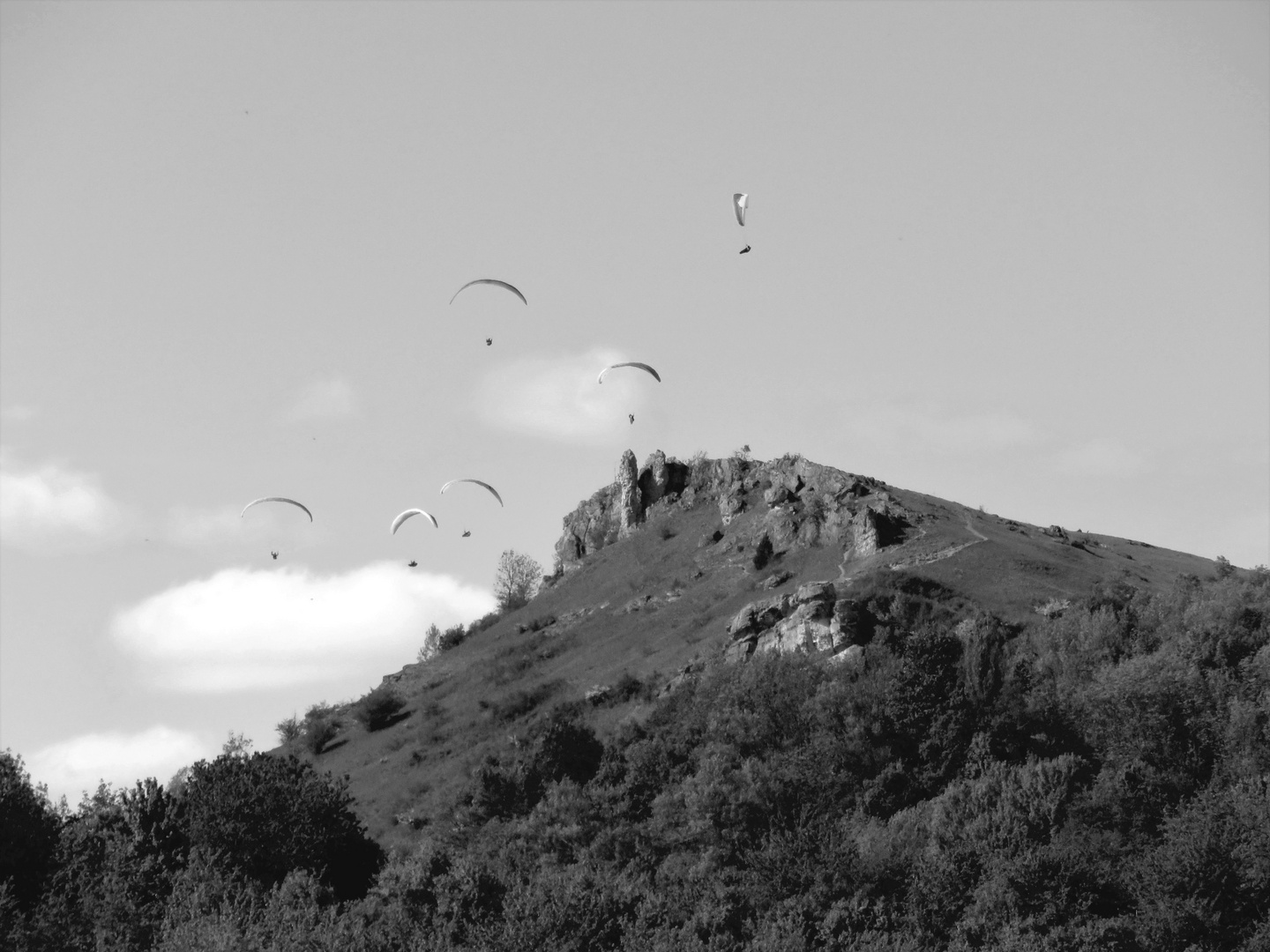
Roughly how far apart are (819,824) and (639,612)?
210 ft

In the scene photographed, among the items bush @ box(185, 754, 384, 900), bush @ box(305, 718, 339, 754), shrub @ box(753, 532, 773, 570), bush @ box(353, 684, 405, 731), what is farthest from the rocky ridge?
bush @ box(185, 754, 384, 900)

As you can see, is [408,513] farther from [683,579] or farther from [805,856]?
[683,579]

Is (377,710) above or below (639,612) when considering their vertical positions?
below

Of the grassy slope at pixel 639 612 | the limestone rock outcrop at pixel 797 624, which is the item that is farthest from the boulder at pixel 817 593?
the grassy slope at pixel 639 612

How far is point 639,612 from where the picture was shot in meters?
144

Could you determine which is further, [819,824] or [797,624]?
[797,624]

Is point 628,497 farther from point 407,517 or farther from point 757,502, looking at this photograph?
point 407,517

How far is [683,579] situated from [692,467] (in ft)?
Answer: 78.5

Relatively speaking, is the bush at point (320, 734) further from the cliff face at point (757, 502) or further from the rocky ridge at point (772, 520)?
the cliff face at point (757, 502)

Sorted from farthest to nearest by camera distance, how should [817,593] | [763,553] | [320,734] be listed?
[320,734], [763,553], [817,593]

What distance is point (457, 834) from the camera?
97.2m

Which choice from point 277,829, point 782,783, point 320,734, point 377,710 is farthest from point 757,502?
point 277,829

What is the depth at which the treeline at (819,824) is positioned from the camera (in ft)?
208

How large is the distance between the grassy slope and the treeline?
696 cm
